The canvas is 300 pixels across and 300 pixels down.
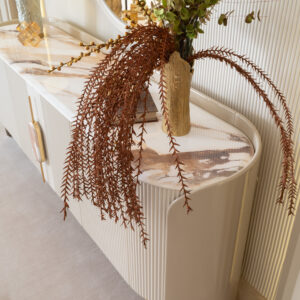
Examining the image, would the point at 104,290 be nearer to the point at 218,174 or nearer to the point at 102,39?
the point at 218,174

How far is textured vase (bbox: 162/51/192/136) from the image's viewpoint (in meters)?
0.95

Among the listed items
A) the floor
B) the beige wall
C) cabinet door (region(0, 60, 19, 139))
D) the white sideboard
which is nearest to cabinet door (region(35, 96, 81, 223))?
the white sideboard

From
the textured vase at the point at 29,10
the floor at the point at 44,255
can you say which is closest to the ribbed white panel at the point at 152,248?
the floor at the point at 44,255

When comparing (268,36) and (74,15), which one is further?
(74,15)

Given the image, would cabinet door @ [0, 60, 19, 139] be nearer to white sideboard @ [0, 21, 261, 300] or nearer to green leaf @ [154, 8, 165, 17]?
white sideboard @ [0, 21, 261, 300]

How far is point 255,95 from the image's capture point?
1089 mm

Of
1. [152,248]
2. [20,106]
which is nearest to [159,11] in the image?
[152,248]

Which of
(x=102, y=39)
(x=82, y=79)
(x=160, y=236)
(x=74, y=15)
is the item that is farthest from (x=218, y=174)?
(x=74, y=15)

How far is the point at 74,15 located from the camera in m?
1.87

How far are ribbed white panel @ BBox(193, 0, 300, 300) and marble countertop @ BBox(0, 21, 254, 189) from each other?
82 millimetres

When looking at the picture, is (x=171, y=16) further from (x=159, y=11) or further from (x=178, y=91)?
(x=178, y=91)

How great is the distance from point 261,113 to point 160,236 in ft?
1.44

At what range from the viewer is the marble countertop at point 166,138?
3.14 feet

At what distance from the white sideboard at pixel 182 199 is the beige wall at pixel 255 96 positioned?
0.18 feet
